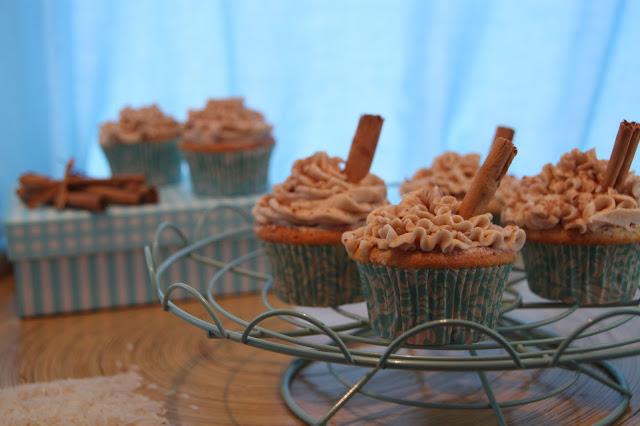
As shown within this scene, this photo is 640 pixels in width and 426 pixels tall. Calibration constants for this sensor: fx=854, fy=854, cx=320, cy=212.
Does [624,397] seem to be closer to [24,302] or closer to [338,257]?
[338,257]

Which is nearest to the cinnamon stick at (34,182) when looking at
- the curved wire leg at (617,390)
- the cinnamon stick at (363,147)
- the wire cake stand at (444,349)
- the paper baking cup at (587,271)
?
the wire cake stand at (444,349)

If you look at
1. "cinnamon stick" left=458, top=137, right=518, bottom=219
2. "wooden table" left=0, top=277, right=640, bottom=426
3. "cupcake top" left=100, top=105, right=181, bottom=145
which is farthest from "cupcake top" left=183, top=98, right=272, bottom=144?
"cinnamon stick" left=458, top=137, right=518, bottom=219

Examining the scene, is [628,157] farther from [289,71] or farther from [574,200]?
[289,71]

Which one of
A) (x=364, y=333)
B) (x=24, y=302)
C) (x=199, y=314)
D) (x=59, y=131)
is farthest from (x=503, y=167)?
(x=59, y=131)

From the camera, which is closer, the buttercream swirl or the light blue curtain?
the buttercream swirl

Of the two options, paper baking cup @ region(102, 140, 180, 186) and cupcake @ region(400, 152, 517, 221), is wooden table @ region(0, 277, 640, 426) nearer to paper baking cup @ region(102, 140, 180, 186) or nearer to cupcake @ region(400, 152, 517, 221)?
cupcake @ region(400, 152, 517, 221)

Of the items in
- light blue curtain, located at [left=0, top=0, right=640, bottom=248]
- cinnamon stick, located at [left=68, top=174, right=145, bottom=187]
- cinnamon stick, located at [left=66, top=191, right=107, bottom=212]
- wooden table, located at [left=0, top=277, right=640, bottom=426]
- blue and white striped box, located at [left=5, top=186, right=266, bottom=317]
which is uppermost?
light blue curtain, located at [left=0, top=0, right=640, bottom=248]

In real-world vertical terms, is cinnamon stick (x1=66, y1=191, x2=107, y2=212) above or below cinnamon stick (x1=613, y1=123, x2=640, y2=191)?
below

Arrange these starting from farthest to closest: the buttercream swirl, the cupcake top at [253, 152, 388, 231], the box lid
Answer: the box lid → the cupcake top at [253, 152, 388, 231] → the buttercream swirl

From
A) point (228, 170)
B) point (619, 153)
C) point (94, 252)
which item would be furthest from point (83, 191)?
point (619, 153)
